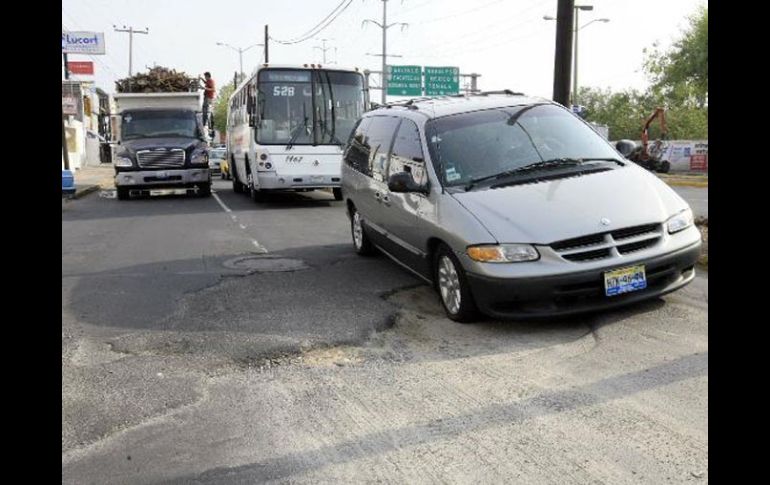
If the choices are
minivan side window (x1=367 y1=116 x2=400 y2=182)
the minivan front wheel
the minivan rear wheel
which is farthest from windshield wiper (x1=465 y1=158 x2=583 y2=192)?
the minivan rear wheel

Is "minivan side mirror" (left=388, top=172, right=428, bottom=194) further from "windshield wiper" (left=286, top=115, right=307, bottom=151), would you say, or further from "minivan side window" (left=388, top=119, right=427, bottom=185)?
"windshield wiper" (left=286, top=115, right=307, bottom=151)

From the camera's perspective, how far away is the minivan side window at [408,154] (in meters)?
6.33

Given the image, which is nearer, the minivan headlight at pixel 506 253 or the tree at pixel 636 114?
the minivan headlight at pixel 506 253

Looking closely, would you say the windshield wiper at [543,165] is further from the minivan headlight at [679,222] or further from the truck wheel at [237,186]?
the truck wheel at [237,186]

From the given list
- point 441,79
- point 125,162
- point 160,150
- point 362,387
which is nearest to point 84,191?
point 125,162

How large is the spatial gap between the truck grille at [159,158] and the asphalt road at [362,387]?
1084 centimetres

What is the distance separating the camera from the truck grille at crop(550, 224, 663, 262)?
5.07 m

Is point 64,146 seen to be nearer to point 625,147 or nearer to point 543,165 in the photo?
point 543,165

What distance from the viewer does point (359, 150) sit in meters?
8.32

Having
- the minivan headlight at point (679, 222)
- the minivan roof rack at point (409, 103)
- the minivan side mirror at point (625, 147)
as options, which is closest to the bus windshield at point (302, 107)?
the minivan roof rack at point (409, 103)

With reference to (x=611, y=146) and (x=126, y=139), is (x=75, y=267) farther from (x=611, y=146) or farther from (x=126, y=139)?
(x=126, y=139)

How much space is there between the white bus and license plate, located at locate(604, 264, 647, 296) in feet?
35.0

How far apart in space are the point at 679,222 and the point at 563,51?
608cm
